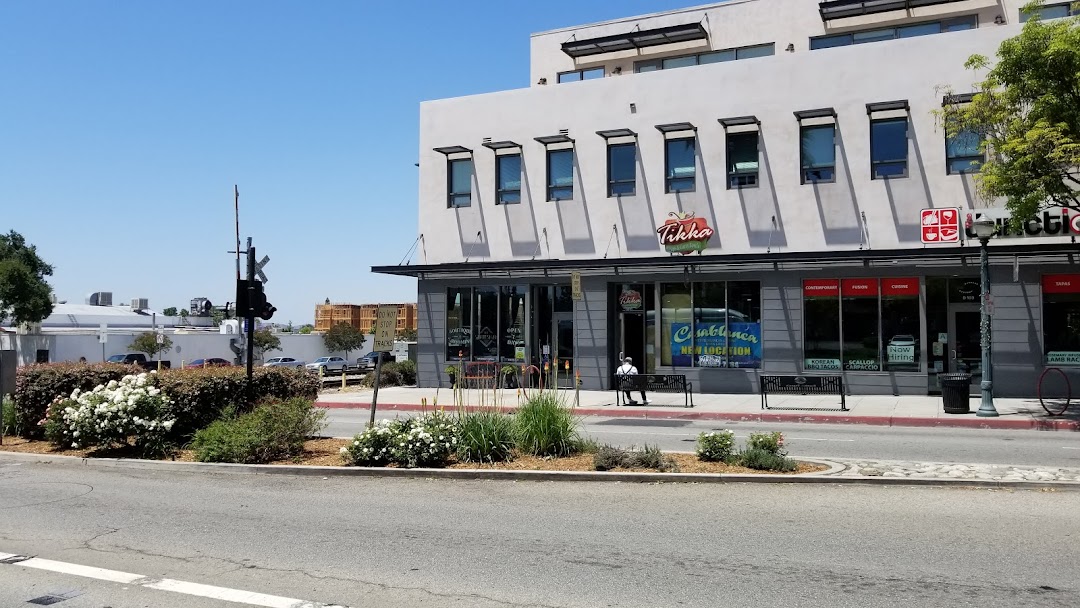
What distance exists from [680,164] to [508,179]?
19.4 ft

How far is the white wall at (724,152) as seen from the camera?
75.7 feet

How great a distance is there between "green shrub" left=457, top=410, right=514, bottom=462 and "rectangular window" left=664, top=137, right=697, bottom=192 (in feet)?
51.9

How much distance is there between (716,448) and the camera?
36.1 feet

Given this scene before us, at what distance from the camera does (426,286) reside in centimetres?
2878

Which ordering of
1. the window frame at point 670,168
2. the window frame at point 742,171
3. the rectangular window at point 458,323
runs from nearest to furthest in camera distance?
the window frame at point 742,171 < the window frame at point 670,168 < the rectangular window at point 458,323

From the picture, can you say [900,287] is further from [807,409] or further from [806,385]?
[807,409]

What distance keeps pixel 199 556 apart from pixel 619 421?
12.8 metres

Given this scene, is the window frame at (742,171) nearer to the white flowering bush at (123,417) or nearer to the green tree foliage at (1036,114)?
the green tree foliage at (1036,114)

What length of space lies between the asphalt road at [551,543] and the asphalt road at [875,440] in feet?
10.5

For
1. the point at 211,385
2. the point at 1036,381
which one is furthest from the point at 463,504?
the point at 1036,381

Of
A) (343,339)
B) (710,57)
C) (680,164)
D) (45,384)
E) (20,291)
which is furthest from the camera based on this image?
(343,339)

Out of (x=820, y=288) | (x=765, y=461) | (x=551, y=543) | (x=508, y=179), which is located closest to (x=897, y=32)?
(x=820, y=288)

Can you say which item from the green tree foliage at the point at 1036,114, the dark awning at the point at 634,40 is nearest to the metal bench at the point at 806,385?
the green tree foliage at the point at 1036,114

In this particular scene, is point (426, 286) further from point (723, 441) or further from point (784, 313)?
point (723, 441)
